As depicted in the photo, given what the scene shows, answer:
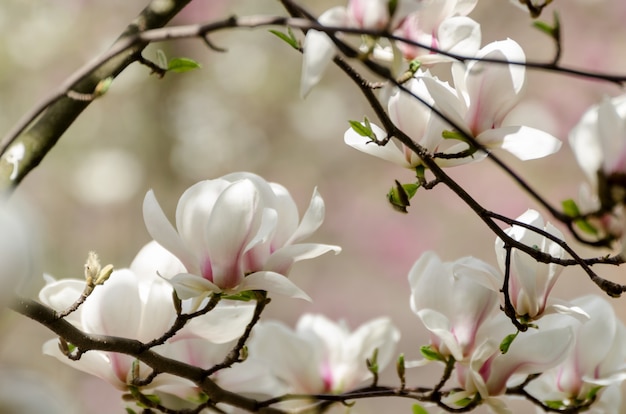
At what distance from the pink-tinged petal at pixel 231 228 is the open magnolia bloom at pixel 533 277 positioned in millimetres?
154

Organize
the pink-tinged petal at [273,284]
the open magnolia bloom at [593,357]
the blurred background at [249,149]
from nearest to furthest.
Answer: the pink-tinged petal at [273,284], the open magnolia bloom at [593,357], the blurred background at [249,149]

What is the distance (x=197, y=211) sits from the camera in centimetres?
48

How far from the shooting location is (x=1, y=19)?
2.15 meters

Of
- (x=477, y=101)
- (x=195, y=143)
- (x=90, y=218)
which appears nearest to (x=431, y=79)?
(x=477, y=101)

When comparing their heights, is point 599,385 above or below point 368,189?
below

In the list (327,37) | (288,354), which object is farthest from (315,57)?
(288,354)

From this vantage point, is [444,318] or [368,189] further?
[368,189]

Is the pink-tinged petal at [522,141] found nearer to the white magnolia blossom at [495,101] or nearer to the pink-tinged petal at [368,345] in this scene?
the white magnolia blossom at [495,101]

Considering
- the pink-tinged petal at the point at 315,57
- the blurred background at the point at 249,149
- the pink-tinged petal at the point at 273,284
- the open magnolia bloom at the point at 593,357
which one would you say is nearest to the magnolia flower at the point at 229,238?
the pink-tinged petal at the point at 273,284

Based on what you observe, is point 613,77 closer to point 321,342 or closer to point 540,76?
point 321,342

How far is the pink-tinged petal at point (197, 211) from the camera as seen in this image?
1.57 ft

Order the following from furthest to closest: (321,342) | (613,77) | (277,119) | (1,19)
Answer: (277,119), (1,19), (321,342), (613,77)

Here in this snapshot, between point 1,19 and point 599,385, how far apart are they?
1.98 m

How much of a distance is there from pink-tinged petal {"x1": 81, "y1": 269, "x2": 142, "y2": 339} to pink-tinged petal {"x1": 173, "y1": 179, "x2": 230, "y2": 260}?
60mm
